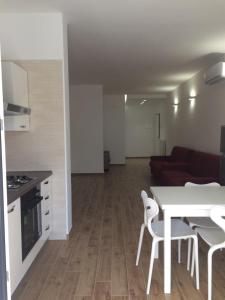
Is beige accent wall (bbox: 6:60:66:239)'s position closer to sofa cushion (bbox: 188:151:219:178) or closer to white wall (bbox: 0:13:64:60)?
white wall (bbox: 0:13:64:60)

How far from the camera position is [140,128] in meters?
13.9

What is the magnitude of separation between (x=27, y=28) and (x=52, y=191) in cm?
197

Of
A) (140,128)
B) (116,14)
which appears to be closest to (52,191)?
(116,14)

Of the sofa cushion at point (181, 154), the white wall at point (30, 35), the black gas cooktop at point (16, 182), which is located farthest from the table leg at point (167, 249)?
the sofa cushion at point (181, 154)

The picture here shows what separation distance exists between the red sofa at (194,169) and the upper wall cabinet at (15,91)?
8.75 ft

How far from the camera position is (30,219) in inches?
110

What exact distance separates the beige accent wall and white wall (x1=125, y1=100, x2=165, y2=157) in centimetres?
1038

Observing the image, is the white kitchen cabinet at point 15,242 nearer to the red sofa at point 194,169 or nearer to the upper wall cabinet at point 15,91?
the upper wall cabinet at point 15,91

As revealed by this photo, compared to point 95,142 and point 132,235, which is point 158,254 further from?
point 95,142

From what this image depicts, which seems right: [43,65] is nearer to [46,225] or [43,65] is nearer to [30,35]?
[30,35]

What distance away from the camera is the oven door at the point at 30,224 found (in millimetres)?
2582

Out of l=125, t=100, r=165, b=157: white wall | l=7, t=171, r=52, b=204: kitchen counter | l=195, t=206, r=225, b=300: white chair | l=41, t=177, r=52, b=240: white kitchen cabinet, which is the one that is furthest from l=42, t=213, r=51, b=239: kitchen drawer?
l=125, t=100, r=165, b=157: white wall

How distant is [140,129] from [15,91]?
1107cm

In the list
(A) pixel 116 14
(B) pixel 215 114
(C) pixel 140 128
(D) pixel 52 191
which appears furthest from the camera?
(C) pixel 140 128
